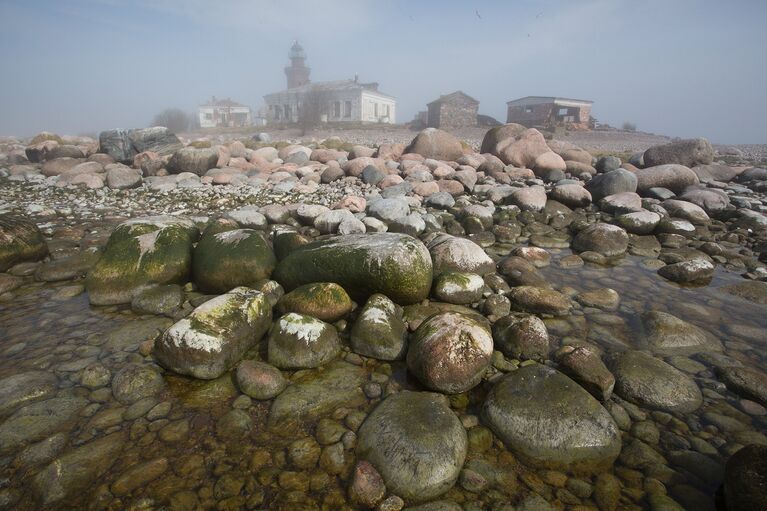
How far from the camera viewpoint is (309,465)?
254cm

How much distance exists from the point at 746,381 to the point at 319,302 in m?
4.02

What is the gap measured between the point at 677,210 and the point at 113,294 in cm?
1093

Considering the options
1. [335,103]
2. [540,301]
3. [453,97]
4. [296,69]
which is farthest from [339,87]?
[540,301]

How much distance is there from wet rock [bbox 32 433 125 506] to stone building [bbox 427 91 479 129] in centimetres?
3885

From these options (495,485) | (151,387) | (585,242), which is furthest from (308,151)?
(495,485)

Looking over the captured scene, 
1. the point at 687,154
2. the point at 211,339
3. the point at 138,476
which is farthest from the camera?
the point at 687,154

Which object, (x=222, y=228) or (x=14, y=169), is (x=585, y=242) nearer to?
(x=222, y=228)

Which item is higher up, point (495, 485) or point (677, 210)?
point (677, 210)

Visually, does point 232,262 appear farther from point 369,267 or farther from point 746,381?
point 746,381

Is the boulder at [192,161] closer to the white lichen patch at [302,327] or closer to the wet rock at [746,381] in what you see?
the white lichen patch at [302,327]

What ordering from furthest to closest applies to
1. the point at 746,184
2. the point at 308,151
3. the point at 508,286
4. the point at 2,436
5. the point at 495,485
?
the point at 308,151, the point at 746,184, the point at 508,286, the point at 2,436, the point at 495,485

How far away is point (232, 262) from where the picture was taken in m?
4.78

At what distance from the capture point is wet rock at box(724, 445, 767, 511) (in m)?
A: 2.05

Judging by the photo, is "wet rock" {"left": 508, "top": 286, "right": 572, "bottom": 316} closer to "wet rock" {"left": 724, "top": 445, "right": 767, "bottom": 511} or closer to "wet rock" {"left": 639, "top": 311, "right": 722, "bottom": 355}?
"wet rock" {"left": 639, "top": 311, "right": 722, "bottom": 355}
